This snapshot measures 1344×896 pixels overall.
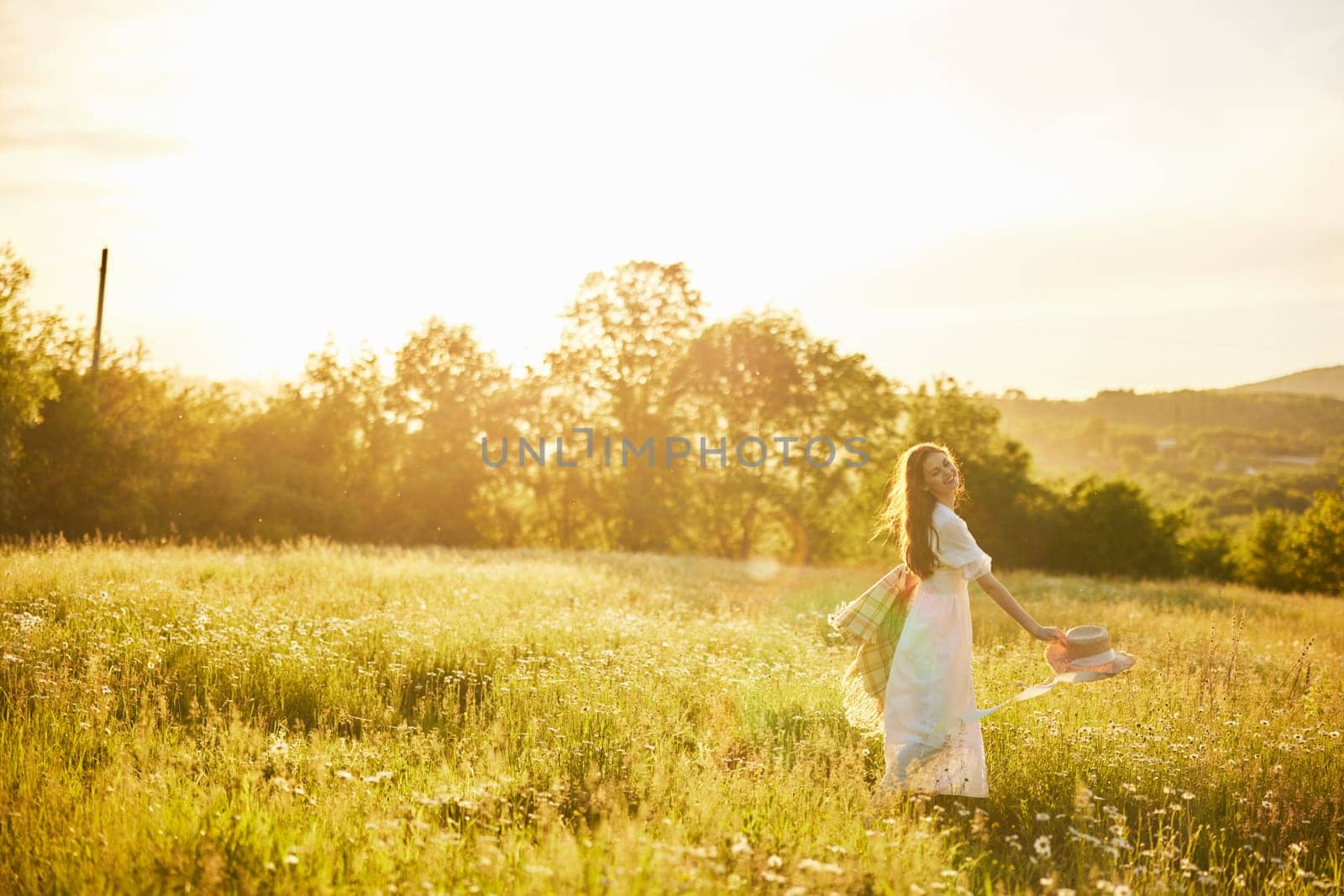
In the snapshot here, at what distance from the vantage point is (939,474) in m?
5.73

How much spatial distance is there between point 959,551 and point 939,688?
83 centimetres

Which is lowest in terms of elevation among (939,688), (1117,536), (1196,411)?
(1117,536)

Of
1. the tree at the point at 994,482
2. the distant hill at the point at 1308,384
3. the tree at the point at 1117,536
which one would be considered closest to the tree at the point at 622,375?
the tree at the point at 994,482

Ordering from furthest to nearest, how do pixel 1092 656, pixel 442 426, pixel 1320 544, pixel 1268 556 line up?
pixel 1268 556
pixel 1320 544
pixel 442 426
pixel 1092 656

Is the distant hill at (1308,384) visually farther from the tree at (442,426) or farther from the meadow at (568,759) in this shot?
the meadow at (568,759)

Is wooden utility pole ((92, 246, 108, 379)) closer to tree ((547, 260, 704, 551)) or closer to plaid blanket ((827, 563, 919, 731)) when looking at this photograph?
tree ((547, 260, 704, 551))

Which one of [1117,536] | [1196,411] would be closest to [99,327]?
[1117,536]

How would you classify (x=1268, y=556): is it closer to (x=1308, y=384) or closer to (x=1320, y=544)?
(x=1320, y=544)

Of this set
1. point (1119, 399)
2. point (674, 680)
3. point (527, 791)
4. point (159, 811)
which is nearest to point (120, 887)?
point (159, 811)

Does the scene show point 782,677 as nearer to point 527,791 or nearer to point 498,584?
point 527,791

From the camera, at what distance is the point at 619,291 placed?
3875 cm

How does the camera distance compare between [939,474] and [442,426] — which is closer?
[939,474]

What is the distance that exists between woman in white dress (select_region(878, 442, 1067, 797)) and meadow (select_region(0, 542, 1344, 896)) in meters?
0.25

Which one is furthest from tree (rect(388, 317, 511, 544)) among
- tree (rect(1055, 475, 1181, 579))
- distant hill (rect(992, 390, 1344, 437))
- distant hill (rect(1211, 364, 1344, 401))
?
distant hill (rect(1211, 364, 1344, 401))
